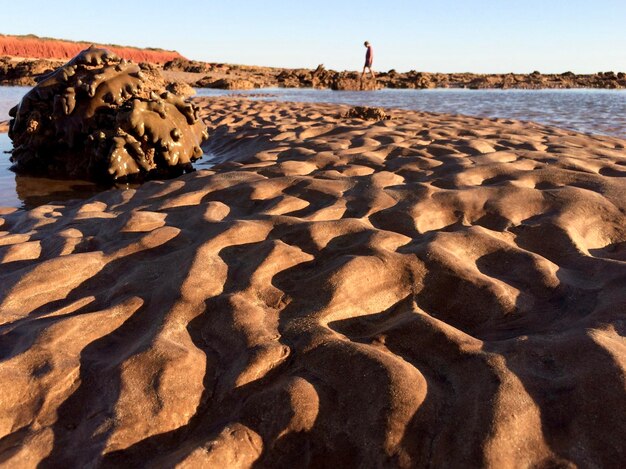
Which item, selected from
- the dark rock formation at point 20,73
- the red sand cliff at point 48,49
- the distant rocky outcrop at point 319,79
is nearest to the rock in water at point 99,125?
the distant rocky outcrop at point 319,79

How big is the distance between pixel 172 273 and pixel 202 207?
82 centimetres

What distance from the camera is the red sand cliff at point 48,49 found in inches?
1674

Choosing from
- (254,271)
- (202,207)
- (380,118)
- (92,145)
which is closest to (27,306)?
(254,271)

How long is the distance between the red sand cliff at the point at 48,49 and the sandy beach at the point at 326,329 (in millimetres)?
44380

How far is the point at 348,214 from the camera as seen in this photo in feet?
8.06

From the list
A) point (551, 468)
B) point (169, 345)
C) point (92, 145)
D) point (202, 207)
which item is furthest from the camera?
point (92, 145)

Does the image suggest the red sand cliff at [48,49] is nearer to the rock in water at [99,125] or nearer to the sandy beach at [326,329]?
the rock in water at [99,125]

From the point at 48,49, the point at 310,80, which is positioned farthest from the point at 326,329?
the point at 48,49

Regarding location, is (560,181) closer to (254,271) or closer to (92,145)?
(254,271)

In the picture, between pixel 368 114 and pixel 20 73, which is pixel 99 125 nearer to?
pixel 368 114

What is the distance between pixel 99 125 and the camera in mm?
4125

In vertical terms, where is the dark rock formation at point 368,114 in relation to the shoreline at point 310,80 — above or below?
above

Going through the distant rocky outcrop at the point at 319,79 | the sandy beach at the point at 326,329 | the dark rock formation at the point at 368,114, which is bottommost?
the distant rocky outcrop at the point at 319,79

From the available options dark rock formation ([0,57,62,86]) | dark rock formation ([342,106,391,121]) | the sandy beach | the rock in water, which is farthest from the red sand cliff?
the sandy beach
